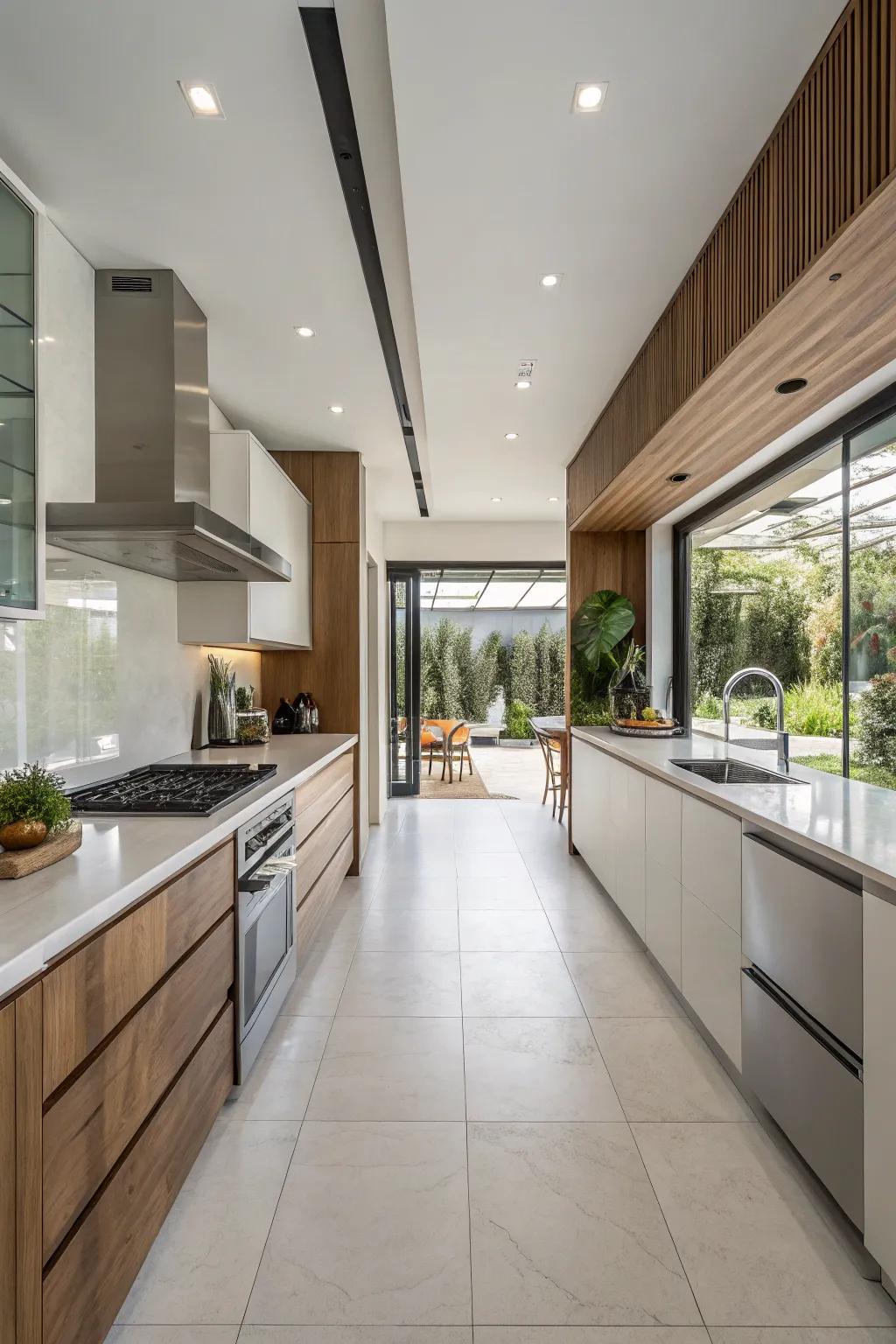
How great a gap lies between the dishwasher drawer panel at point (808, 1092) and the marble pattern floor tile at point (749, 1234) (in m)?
0.11

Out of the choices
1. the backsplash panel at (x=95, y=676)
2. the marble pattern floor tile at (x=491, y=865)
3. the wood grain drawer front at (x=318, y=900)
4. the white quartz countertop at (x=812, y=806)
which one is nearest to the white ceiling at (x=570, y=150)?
the backsplash panel at (x=95, y=676)

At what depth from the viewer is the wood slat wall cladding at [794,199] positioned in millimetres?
1375

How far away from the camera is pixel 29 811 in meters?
1.51

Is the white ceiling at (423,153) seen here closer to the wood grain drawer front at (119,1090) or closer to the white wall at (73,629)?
the white wall at (73,629)

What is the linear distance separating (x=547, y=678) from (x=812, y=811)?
9888 mm

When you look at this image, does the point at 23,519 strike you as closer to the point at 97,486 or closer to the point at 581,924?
the point at 97,486

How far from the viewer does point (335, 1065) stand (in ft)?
7.62

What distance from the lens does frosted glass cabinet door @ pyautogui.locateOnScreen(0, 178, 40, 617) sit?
1.77 m

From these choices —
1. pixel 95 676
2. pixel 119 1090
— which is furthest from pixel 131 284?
pixel 119 1090

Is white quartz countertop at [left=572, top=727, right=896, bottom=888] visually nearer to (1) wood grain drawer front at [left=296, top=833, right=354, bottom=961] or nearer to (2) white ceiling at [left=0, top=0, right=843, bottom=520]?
(1) wood grain drawer front at [left=296, top=833, right=354, bottom=961]

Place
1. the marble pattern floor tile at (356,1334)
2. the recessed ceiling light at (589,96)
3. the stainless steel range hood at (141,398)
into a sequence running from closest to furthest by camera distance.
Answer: the marble pattern floor tile at (356,1334), the recessed ceiling light at (589,96), the stainless steel range hood at (141,398)

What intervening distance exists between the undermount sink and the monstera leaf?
5.08 ft

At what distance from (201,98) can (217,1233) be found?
8.73 ft

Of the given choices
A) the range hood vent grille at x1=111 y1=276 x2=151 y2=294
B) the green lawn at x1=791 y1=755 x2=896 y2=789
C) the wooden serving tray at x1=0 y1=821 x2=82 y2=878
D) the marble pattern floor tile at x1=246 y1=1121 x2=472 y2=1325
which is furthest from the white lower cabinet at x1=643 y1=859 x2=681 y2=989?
the range hood vent grille at x1=111 y1=276 x2=151 y2=294
